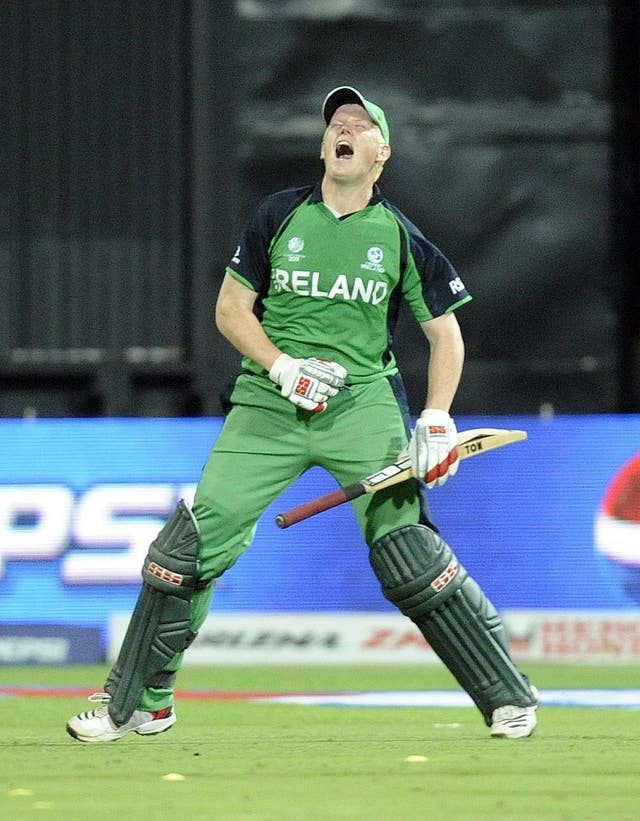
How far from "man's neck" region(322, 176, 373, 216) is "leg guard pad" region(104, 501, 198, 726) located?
3.54 feet

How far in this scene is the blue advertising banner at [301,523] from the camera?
10.1 m

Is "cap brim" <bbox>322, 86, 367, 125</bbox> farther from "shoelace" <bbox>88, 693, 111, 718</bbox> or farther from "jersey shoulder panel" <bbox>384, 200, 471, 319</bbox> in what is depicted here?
"shoelace" <bbox>88, 693, 111, 718</bbox>

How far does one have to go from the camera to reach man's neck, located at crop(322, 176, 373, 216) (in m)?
6.00

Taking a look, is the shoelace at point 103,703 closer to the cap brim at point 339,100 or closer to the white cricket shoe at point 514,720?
the white cricket shoe at point 514,720

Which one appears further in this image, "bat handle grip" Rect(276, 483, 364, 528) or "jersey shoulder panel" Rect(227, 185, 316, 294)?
"jersey shoulder panel" Rect(227, 185, 316, 294)

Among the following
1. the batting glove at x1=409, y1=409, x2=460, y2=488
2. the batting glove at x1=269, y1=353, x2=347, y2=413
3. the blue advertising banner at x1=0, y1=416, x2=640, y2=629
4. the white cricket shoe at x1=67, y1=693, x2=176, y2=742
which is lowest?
the blue advertising banner at x1=0, y1=416, x2=640, y2=629

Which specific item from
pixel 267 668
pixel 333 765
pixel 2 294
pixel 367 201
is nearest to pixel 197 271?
pixel 2 294

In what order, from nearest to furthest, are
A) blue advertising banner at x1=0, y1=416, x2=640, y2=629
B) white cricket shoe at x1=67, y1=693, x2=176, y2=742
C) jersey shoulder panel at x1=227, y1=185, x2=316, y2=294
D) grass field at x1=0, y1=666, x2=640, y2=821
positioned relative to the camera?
grass field at x1=0, y1=666, x2=640, y2=821 → white cricket shoe at x1=67, y1=693, x2=176, y2=742 → jersey shoulder panel at x1=227, y1=185, x2=316, y2=294 → blue advertising banner at x1=0, y1=416, x2=640, y2=629

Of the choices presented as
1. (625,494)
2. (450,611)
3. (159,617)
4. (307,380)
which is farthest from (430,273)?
(625,494)

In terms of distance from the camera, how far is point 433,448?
228 inches

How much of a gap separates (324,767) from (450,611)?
803mm

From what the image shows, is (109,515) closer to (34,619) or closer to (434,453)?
(34,619)

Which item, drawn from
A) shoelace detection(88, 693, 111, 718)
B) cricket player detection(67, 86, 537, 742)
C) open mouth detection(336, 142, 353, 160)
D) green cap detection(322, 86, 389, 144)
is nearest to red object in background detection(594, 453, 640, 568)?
cricket player detection(67, 86, 537, 742)

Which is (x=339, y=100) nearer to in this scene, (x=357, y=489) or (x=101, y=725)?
(x=357, y=489)
